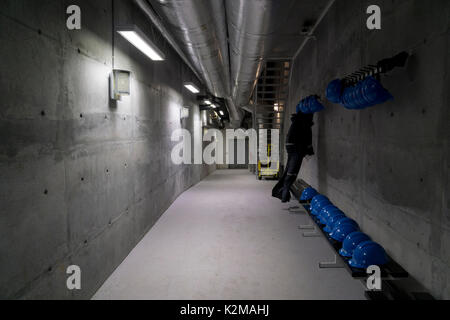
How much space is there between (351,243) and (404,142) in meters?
1.06

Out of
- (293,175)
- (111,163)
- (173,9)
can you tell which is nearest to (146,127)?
(111,163)

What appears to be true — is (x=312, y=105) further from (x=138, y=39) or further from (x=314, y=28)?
(x=138, y=39)

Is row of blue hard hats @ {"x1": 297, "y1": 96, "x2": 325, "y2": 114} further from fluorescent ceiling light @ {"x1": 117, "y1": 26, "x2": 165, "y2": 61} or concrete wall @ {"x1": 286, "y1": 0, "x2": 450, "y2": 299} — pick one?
fluorescent ceiling light @ {"x1": 117, "y1": 26, "x2": 165, "y2": 61}

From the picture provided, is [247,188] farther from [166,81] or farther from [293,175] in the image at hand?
[166,81]

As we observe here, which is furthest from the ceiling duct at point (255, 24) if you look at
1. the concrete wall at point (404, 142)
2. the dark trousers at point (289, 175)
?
the dark trousers at point (289, 175)

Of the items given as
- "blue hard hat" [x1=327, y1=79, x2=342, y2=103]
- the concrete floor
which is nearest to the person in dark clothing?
the concrete floor

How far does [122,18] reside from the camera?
11.7 feet

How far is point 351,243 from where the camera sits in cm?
273

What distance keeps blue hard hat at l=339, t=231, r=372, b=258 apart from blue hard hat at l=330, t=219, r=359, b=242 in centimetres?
28

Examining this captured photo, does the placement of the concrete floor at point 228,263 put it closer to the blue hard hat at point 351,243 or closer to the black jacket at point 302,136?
the blue hard hat at point 351,243

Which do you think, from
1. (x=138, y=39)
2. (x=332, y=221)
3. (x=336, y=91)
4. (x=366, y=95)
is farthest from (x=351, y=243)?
(x=138, y=39)

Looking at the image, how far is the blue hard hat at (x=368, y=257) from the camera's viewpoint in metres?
2.40

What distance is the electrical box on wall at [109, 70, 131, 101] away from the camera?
317cm
